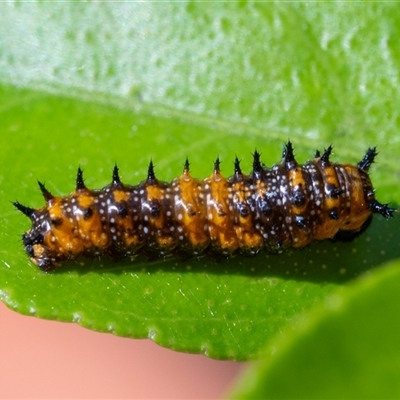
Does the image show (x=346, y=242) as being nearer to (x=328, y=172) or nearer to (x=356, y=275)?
(x=356, y=275)

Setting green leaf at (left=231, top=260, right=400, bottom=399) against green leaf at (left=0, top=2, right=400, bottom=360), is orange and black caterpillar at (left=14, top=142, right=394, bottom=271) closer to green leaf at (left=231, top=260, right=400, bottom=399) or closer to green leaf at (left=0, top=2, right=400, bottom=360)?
green leaf at (left=0, top=2, right=400, bottom=360)

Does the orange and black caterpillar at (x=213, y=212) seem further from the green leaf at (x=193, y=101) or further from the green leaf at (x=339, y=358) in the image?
the green leaf at (x=339, y=358)

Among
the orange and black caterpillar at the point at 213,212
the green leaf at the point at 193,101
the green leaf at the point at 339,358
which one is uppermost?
the green leaf at the point at 193,101

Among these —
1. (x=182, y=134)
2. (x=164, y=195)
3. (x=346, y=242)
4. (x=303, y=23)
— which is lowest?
(x=346, y=242)

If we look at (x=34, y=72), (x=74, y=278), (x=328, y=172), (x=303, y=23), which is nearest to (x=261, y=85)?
(x=303, y=23)

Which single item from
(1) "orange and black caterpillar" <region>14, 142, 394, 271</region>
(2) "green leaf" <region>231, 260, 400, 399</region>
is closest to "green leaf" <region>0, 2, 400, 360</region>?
(1) "orange and black caterpillar" <region>14, 142, 394, 271</region>

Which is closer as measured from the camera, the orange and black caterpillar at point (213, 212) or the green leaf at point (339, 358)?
the green leaf at point (339, 358)

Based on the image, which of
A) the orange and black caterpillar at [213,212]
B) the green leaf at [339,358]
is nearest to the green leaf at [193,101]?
the orange and black caterpillar at [213,212]
